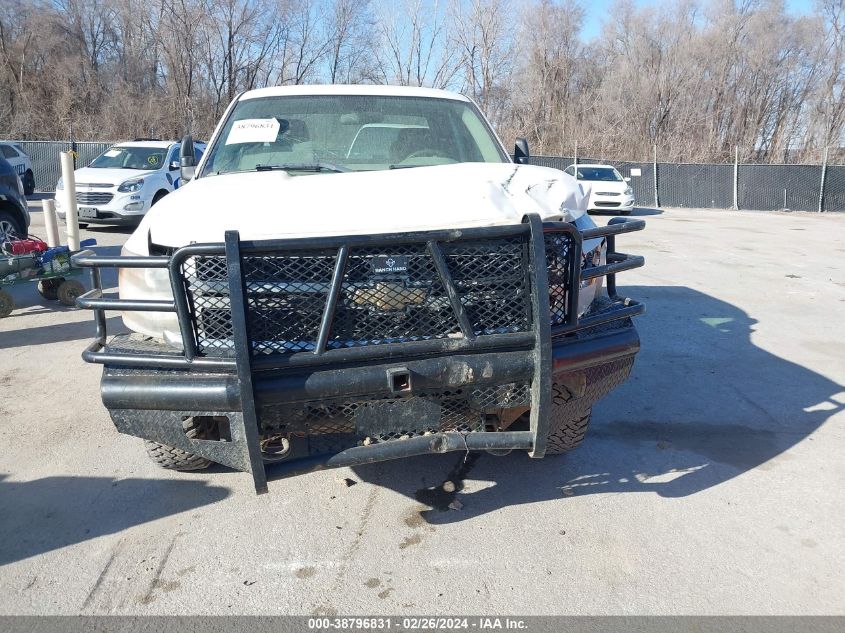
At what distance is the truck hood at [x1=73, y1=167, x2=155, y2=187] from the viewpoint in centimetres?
1288

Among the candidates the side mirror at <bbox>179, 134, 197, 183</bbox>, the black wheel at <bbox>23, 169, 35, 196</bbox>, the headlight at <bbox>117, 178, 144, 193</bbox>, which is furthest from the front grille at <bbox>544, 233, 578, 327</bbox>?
the black wheel at <bbox>23, 169, 35, 196</bbox>

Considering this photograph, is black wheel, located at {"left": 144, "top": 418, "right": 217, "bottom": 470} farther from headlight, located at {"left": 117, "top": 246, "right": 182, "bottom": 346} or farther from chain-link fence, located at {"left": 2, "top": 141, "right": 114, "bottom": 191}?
chain-link fence, located at {"left": 2, "top": 141, "right": 114, "bottom": 191}

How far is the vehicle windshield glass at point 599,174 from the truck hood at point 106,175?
1284 cm

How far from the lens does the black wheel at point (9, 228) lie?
7.83m

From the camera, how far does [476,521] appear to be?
3301 mm

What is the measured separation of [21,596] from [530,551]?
2100 millimetres

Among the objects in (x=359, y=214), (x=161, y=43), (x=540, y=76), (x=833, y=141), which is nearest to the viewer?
(x=359, y=214)

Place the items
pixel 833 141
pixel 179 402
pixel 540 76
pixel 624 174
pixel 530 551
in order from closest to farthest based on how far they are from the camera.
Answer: pixel 179 402
pixel 530 551
pixel 624 174
pixel 833 141
pixel 540 76

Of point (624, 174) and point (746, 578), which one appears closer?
point (746, 578)

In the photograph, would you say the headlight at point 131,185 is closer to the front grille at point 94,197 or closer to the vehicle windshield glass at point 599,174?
the front grille at point 94,197

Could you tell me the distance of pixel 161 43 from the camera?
33625 millimetres

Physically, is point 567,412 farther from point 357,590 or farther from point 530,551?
point 357,590

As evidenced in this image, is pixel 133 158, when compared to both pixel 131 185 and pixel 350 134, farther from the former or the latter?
pixel 350 134

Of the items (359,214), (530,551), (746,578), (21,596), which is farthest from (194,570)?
(746,578)
